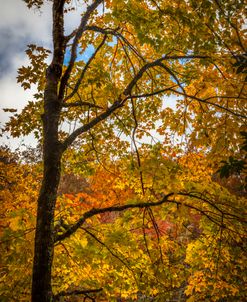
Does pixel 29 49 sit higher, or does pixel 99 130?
pixel 29 49

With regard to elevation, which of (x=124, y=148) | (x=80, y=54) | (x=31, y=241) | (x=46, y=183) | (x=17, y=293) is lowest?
(x=17, y=293)

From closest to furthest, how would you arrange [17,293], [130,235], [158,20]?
[158,20] → [130,235] → [17,293]

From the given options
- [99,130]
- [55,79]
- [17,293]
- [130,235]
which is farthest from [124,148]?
[17,293]

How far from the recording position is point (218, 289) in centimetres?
841

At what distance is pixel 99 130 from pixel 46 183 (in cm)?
272

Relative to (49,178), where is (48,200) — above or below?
below

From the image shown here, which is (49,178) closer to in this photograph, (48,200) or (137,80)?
(48,200)

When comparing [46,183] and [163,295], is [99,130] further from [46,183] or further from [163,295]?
[163,295]

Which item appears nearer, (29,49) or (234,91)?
(234,91)

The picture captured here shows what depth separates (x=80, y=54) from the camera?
542 centimetres

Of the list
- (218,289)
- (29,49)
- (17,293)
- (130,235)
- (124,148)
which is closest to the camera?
(29,49)

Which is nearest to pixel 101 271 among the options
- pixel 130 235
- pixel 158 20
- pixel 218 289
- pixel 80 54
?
pixel 130 235

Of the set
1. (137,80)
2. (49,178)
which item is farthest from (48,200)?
(137,80)

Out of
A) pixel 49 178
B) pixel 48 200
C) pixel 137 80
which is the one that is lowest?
pixel 48 200
